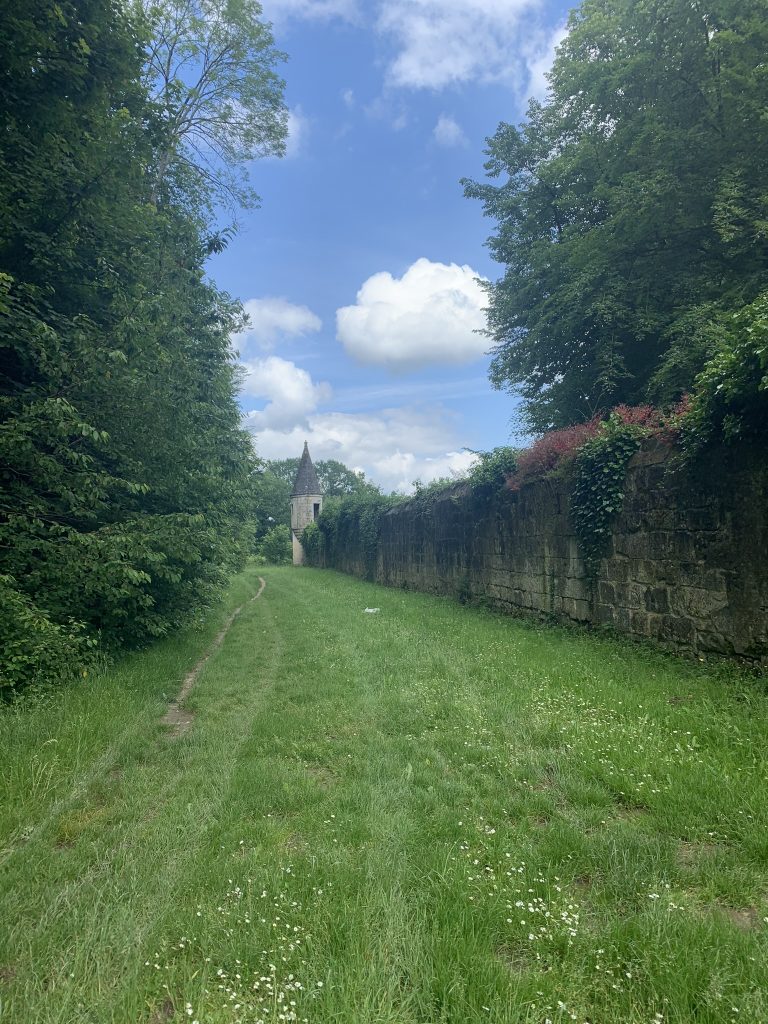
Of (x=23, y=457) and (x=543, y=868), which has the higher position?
(x=23, y=457)

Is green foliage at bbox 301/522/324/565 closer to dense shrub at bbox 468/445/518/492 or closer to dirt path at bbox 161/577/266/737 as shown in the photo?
dense shrub at bbox 468/445/518/492

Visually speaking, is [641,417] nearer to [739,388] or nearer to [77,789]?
[739,388]

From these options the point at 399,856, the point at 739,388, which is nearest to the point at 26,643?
the point at 399,856

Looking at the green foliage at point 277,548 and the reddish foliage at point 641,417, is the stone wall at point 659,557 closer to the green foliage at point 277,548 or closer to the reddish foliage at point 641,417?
the reddish foliage at point 641,417

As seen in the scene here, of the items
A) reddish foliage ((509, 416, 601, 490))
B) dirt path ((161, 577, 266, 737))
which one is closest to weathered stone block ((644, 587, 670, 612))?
reddish foliage ((509, 416, 601, 490))

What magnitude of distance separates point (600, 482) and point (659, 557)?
A: 131 centimetres

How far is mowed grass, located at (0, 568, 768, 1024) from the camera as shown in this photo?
67.2 inches

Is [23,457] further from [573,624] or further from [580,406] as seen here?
[580,406]

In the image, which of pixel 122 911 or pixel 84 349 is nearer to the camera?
pixel 122 911

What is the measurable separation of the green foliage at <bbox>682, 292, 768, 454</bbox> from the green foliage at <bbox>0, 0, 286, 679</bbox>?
582 centimetres

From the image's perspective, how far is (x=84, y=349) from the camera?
5.62 meters

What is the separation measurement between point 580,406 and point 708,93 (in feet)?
21.7

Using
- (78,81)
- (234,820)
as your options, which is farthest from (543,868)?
(78,81)

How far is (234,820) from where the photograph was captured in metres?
2.85
